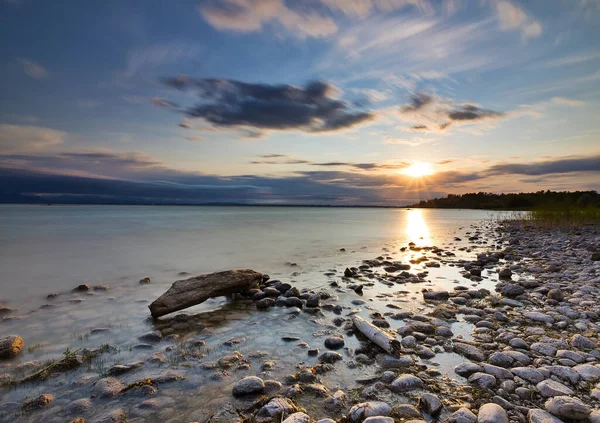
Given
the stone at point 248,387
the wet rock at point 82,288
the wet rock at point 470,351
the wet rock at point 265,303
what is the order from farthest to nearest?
the wet rock at point 82,288
the wet rock at point 265,303
the wet rock at point 470,351
the stone at point 248,387

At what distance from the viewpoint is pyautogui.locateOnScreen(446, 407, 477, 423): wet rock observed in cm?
311

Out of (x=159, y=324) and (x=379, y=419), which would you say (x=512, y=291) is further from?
(x=159, y=324)

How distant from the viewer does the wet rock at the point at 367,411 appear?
325 cm

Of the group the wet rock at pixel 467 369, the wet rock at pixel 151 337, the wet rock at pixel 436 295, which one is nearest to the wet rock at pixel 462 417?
the wet rock at pixel 467 369

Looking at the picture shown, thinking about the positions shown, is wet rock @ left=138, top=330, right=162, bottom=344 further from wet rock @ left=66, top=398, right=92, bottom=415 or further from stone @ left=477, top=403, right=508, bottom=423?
stone @ left=477, top=403, right=508, bottom=423

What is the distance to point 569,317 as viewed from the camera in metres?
6.14

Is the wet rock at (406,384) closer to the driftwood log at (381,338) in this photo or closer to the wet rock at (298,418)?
the driftwood log at (381,338)

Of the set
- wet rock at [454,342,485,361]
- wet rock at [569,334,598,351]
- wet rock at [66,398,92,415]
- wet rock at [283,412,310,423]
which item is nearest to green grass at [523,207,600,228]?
wet rock at [569,334,598,351]

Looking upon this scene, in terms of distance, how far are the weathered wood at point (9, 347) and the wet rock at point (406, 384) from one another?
5.81 meters

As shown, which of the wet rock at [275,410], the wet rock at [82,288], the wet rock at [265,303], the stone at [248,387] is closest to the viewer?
the wet rock at [275,410]

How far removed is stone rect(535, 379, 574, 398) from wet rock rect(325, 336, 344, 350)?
8.52ft

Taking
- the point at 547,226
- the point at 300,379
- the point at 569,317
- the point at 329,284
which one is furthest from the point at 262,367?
the point at 547,226

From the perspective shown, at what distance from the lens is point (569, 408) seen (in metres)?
3.11

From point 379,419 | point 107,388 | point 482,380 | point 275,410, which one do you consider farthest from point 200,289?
point 482,380
